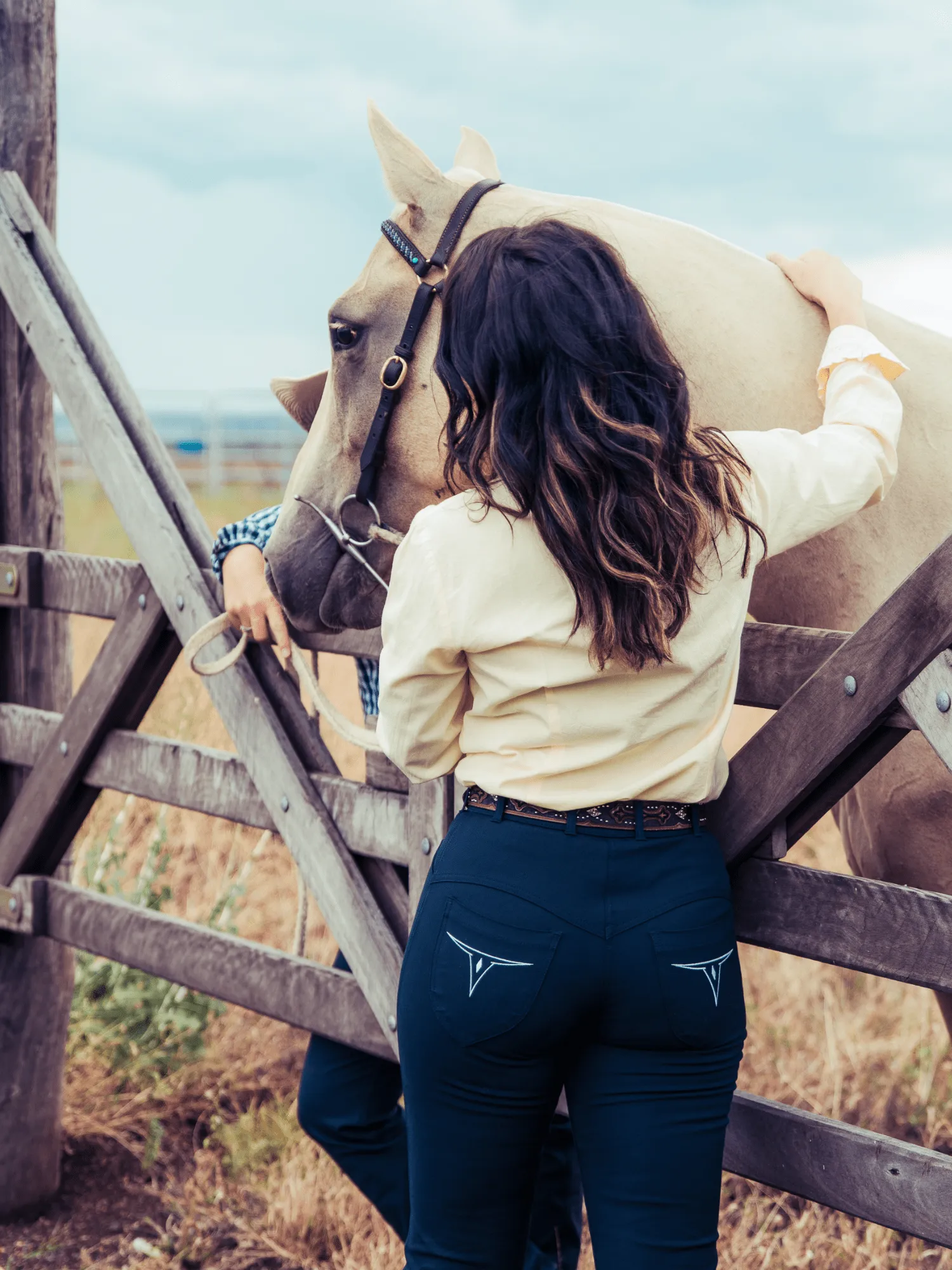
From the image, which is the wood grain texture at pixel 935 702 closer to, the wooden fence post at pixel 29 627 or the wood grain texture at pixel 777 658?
the wood grain texture at pixel 777 658

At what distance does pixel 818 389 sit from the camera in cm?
175

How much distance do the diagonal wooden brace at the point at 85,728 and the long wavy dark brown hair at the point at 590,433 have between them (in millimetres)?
1366

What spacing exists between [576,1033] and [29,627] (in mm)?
2039

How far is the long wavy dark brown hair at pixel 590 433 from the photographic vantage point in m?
1.29

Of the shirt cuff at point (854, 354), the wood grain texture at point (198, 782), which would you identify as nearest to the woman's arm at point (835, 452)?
the shirt cuff at point (854, 354)

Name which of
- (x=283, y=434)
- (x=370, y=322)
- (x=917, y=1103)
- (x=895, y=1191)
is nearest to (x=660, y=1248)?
(x=895, y=1191)

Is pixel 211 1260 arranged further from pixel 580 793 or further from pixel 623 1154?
pixel 580 793

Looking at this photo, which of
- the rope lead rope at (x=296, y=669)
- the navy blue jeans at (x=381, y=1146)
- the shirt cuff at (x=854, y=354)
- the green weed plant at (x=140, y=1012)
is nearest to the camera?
the shirt cuff at (x=854, y=354)

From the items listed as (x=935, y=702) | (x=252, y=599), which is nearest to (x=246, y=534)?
(x=252, y=599)

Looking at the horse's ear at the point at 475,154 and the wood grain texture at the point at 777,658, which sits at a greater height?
the horse's ear at the point at 475,154

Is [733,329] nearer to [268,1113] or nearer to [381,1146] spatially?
[381,1146]

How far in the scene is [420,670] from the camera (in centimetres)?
137

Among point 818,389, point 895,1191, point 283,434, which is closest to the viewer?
point 895,1191

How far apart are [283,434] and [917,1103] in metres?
20.1
